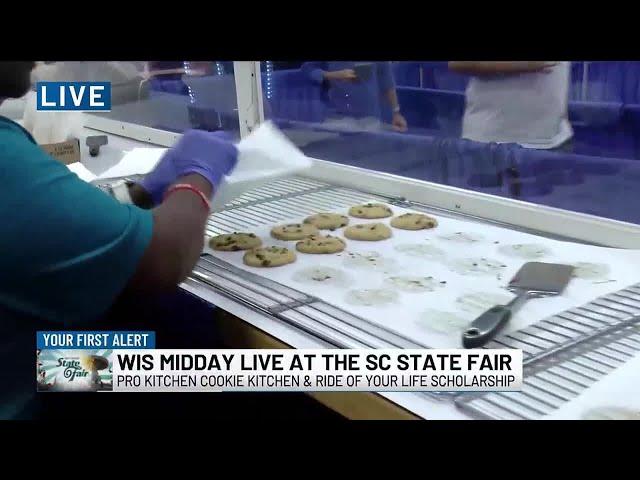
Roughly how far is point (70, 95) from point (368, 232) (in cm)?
59

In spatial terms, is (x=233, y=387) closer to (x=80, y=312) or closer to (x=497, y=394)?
(x=80, y=312)

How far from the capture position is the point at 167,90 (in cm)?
141

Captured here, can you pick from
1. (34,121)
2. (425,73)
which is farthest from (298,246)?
(34,121)

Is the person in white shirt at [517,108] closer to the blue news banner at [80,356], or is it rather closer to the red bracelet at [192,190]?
the red bracelet at [192,190]

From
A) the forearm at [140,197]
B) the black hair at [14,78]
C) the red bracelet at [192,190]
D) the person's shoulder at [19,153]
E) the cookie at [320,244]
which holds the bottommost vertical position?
the cookie at [320,244]

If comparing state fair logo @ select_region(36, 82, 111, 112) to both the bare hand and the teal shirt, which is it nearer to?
the teal shirt

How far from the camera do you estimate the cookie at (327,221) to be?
4.25 ft

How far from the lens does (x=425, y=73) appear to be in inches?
44.9

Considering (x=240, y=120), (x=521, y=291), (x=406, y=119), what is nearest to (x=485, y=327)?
(x=521, y=291)

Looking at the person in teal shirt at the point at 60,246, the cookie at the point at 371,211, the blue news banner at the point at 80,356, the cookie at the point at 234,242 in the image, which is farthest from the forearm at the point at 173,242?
the cookie at the point at 371,211

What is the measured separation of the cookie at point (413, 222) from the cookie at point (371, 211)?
0.04 metres

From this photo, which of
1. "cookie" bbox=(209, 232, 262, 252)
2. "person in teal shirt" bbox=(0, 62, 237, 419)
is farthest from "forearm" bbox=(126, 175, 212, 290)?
"cookie" bbox=(209, 232, 262, 252)

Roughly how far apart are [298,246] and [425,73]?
393mm

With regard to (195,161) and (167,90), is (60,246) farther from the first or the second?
(167,90)
